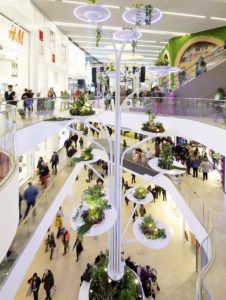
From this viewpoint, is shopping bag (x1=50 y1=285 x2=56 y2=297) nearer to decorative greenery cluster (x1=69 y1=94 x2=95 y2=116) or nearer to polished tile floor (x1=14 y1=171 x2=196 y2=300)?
polished tile floor (x1=14 y1=171 x2=196 y2=300)

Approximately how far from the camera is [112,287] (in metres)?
6.85

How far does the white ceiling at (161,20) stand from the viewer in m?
16.1

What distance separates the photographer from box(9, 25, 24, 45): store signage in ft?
44.0

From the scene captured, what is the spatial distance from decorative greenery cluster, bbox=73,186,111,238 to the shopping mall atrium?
3 cm

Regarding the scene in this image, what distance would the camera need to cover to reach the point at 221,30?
20.4 metres

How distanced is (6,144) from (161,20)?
1862 cm

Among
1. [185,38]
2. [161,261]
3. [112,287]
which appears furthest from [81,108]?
[185,38]

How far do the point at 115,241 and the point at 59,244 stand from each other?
6.96m

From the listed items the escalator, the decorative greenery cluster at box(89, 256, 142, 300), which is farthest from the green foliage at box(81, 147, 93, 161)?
the escalator

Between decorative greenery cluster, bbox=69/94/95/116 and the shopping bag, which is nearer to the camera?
decorative greenery cluster, bbox=69/94/95/116

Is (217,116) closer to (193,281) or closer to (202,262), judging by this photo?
(202,262)

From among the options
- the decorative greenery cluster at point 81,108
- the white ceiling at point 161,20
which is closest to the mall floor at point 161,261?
the decorative greenery cluster at point 81,108

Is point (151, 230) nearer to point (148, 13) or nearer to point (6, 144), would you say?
point (6, 144)

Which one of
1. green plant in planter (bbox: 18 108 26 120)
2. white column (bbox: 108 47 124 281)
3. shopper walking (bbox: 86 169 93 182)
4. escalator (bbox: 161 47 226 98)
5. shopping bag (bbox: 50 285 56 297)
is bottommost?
shopping bag (bbox: 50 285 56 297)
